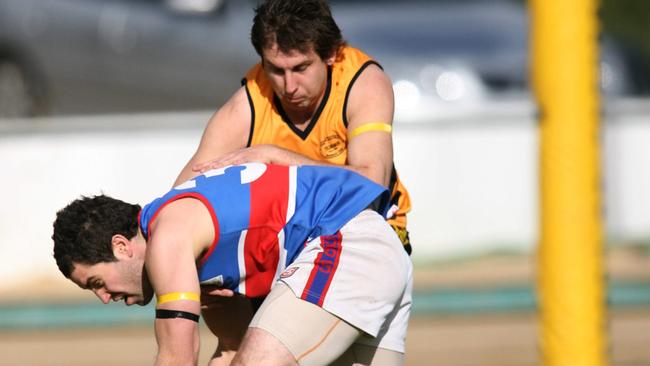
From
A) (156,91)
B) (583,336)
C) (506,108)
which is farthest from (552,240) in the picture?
(156,91)

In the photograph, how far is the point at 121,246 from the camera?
11.9ft

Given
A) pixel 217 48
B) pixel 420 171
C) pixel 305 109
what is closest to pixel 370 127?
pixel 305 109

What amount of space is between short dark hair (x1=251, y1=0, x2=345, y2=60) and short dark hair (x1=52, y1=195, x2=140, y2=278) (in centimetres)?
79

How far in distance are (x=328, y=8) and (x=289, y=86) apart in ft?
1.07

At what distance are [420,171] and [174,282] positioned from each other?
19.2 feet

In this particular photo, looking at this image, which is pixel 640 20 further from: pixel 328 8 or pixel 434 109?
pixel 328 8

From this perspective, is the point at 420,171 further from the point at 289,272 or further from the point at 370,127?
the point at 289,272

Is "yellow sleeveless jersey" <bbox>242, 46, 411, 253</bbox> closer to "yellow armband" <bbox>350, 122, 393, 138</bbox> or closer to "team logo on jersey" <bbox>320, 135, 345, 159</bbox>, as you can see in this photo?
"team logo on jersey" <bbox>320, 135, 345, 159</bbox>

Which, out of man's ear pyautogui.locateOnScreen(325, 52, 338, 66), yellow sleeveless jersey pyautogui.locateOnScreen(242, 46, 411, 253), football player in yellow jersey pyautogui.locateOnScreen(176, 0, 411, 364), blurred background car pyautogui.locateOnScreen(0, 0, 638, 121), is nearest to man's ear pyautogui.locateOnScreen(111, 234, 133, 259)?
football player in yellow jersey pyautogui.locateOnScreen(176, 0, 411, 364)

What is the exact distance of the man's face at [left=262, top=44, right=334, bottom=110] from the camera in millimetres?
3977

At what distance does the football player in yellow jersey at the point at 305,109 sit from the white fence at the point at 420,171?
185 inches

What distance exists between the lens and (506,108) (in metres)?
9.24

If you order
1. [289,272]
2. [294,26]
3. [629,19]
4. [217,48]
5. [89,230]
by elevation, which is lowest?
[289,272]

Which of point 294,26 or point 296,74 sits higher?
point 294,26
